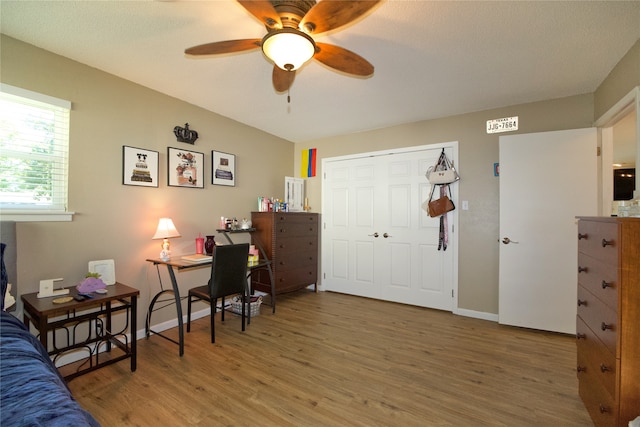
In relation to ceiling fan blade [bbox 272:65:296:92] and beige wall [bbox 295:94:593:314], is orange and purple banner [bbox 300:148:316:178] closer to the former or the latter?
beige wall [bbox 295:94:593:314]

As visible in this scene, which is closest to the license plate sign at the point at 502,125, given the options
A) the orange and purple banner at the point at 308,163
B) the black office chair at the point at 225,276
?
the orange and purple banner at the point at 308,163

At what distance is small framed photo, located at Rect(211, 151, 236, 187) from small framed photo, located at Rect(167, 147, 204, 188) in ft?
0.52

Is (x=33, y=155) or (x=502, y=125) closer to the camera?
(x=33, y=155)

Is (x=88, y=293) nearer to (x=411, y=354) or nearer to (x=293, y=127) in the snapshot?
(x=411, y=354)

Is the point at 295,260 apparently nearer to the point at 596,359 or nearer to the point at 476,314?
the point at 476,314

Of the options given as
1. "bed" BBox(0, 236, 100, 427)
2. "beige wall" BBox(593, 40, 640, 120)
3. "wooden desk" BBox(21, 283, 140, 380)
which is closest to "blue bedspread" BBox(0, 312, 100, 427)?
"bed" BBox(0, 236, 100, 427)

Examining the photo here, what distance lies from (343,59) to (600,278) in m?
1.87

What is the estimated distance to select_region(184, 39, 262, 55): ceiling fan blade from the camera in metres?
1.51

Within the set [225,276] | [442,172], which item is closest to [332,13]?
[225,276]

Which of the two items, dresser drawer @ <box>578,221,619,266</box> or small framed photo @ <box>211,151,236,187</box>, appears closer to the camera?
dresser drawer @ <box>578,221,619,266</box>

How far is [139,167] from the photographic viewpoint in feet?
8.56

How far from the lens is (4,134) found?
191cm

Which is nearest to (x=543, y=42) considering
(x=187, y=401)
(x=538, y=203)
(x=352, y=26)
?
(x=352, y=26)

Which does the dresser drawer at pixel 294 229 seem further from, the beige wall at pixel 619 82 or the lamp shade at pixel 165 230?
the beige wall at pixel 619 82
